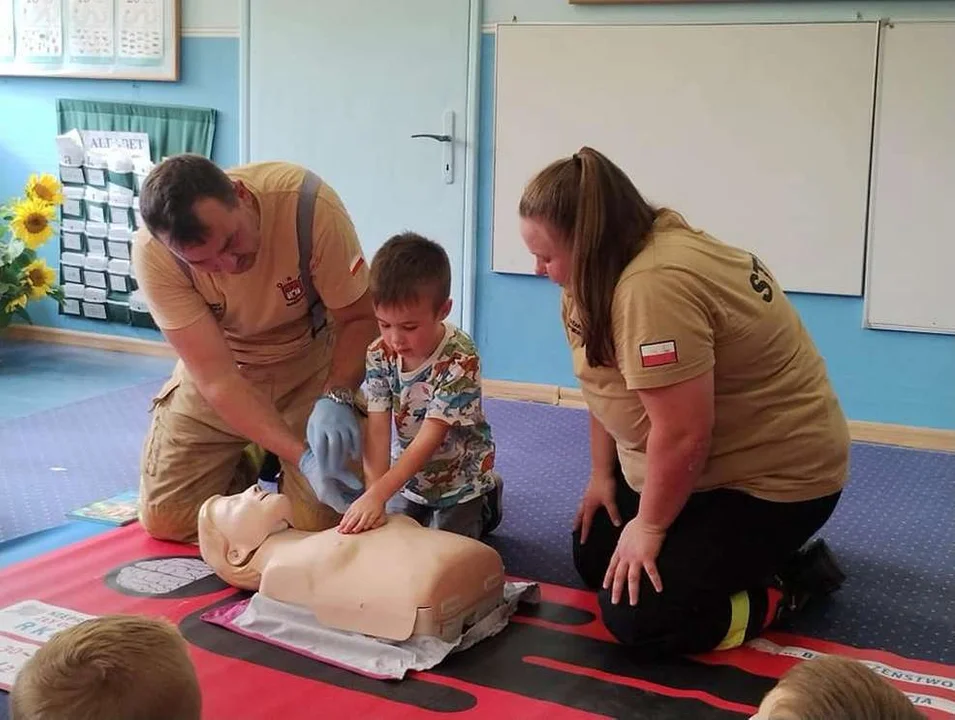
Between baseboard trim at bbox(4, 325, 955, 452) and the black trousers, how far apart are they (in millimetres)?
1402

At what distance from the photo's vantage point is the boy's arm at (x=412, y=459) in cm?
181

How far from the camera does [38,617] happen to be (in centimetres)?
173

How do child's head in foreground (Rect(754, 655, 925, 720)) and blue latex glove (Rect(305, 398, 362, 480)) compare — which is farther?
blue latex glove (Rect(305, 398, 362, 480))

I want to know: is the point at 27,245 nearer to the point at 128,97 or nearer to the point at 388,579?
the point at 128,97

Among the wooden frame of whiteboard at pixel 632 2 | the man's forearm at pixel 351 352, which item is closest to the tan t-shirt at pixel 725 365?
the man's forearm at pixel 351 352

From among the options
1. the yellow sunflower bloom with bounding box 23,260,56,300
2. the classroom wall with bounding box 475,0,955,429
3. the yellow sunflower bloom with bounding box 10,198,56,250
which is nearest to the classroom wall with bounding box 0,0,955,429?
the classroom wall with bounding box 475,0,955,429

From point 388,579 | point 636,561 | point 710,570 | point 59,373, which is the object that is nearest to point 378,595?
point 388,579

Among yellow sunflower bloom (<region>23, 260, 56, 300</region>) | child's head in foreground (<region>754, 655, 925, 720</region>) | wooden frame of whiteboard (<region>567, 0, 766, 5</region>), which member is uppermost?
wooden frame of whiteboard (<region>567, 0, 766, 5</region>)

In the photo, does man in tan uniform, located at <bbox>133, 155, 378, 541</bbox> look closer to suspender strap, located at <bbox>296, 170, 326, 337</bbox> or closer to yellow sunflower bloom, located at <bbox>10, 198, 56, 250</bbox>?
suspender strap, located at <bbox>296, 170, 326, 337</bbox>

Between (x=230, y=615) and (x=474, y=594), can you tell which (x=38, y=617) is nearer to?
(x=230, y=615)

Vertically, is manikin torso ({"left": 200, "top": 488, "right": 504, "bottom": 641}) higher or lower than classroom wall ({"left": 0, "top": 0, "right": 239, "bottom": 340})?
lower

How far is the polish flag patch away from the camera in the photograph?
1.49m

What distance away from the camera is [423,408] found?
76.0 inches

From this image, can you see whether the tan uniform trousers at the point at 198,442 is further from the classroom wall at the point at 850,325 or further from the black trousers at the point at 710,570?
the classroom wall at the point at 850,325
